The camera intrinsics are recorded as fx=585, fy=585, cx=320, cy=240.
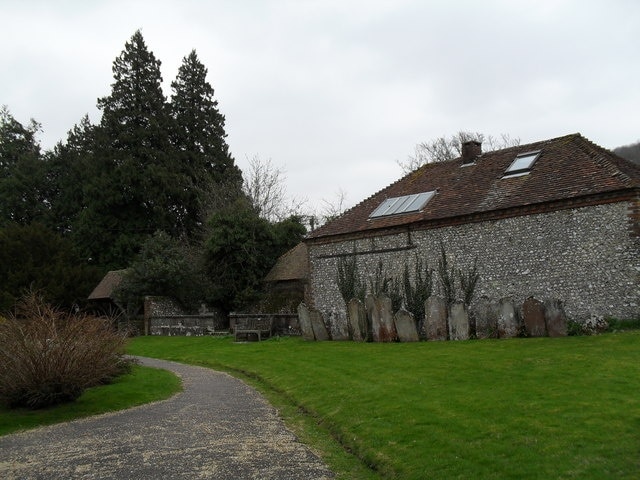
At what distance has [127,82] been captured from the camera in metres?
46.3

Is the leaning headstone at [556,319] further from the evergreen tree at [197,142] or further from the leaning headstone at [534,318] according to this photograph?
Answer: the evergreen tree at [197,142]

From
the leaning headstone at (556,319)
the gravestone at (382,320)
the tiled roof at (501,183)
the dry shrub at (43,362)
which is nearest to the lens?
the dry shrub at (43,362)

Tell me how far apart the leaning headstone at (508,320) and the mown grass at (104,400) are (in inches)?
348

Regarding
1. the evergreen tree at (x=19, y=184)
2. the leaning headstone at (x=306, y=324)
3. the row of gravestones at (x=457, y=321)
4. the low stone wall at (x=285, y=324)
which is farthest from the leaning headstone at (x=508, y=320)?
the evergreen tree at (x=19, y=184)

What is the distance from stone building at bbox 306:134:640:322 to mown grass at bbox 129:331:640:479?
326cm

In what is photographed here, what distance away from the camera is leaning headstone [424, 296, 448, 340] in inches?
683

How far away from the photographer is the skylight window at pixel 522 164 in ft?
69.7

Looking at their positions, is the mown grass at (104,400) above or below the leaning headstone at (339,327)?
below

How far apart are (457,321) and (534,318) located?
6.96ft

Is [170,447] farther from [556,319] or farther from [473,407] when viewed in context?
[556,319]

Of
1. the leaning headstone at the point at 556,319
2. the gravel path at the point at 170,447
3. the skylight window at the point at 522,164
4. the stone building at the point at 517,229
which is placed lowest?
the gravel path at the point at 170,447

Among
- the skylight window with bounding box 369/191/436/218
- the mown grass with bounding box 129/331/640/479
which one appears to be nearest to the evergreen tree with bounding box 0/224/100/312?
the skylight window with bounding box 369/191/436/218

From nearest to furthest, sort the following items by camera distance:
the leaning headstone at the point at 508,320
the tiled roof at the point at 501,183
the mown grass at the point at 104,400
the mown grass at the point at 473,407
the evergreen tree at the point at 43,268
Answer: the mown grass at the point at 473,407, the mown grass at the point at 104,400, the leaning headstone at the point at 508,320, the tiled roof at the point at 501,183, the evergreen tree at the point at 43,268

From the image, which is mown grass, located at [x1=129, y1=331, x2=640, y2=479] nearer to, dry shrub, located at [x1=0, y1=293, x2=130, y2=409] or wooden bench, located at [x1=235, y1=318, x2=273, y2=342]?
dry shrub, located at [x1=0, y1=293, x2=130, y2=409]
